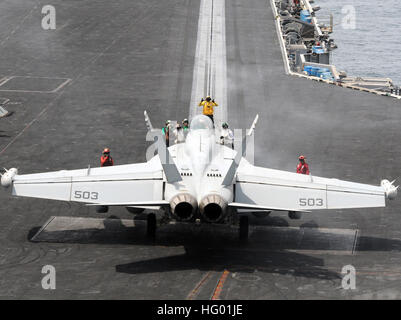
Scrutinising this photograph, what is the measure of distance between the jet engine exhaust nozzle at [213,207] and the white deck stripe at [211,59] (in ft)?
58.4

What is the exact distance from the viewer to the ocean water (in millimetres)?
95000

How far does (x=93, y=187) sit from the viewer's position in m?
26.3

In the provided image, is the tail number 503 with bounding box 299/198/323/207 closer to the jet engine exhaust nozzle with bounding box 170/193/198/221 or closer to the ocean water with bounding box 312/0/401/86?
the jet engine exhaust nozzle with bounding box 170/193/198/221

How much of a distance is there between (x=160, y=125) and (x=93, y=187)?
55.1ft

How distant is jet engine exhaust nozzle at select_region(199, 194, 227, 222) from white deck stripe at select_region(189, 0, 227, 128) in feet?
58.4

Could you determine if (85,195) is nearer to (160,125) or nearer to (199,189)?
(199,189)

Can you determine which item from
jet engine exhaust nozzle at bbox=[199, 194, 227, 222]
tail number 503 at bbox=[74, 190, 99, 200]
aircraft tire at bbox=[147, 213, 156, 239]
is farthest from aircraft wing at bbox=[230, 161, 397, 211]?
tail number 503 at bbox=[74, 190, 99, 200]

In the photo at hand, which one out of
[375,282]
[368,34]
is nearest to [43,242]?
[375,282]

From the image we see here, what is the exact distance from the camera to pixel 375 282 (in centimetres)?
2472

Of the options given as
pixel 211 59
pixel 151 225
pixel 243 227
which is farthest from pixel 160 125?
pixel 243 227

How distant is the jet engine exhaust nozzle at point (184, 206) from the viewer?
81.4ft

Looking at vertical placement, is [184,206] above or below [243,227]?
above

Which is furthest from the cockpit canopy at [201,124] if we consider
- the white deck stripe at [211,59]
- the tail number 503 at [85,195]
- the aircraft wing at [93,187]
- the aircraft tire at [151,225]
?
the white deck stripe at [211,59]

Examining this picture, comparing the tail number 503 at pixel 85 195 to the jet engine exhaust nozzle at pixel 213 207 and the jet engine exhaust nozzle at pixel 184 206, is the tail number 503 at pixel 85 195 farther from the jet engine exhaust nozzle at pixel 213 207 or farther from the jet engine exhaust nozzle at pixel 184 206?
the jet engine exhaust nozzle at pixel 213 207
